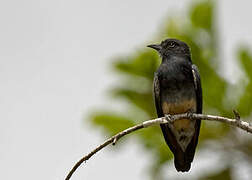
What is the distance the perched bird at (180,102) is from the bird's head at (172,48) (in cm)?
22

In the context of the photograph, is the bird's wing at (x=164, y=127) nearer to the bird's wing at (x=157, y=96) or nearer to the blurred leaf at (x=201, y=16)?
the bird's wing at (x=157, y=96)

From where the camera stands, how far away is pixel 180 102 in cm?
807

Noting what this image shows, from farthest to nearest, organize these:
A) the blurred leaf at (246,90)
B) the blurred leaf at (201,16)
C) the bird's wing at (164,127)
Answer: the blurred leaf at (201,16)
the blurred leaf at (246,90)
the bird's wing at (164,127)

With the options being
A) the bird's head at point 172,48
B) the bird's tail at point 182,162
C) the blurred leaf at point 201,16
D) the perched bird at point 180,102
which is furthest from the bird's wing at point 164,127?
the blurred leaf at point 201,16

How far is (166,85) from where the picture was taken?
27.2ft

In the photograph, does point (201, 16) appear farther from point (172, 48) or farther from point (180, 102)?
point (180, 102)

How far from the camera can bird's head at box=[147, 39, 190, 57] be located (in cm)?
875

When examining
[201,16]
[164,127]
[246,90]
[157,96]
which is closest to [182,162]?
[164,127]

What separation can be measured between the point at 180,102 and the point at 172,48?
100 cm

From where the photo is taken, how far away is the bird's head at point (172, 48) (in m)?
8.75

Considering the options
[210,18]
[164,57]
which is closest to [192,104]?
[164,57]

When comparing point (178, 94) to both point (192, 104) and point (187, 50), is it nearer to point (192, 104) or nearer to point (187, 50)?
point (192, 104)

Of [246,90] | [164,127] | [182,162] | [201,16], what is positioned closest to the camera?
[182,162]

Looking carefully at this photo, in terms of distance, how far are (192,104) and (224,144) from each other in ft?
6.43
